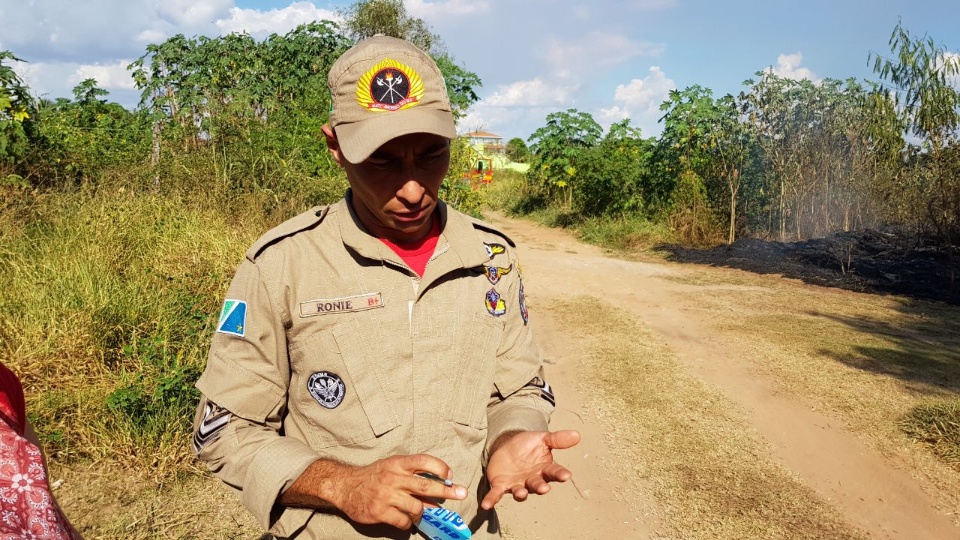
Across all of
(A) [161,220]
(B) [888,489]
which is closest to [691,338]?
(B) [888,489]

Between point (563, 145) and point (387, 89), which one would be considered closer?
point (387, 89)

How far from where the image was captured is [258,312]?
1337 millimetres

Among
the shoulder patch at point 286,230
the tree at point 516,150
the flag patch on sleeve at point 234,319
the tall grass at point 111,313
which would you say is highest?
the tree at point 516,150

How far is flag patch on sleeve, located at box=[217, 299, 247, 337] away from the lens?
4.37 ft

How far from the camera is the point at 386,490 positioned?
46.7 inches

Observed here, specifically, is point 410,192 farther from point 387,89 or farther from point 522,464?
point 522,464

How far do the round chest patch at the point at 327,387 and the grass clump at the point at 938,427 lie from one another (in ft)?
14.1

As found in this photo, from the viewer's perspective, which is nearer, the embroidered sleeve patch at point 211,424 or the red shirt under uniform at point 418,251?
the embroidered sleeve patch at point 211,424

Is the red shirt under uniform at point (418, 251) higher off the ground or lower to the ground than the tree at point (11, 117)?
lower

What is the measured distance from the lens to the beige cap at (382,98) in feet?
4.51

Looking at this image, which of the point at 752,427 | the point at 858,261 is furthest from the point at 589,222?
the point at 752,427

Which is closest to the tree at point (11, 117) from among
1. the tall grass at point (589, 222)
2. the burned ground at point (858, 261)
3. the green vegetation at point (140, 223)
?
the green vegetation at point (140, 223)

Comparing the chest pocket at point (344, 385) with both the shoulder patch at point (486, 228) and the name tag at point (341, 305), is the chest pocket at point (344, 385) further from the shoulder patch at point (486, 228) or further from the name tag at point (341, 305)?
the shoulder patch at point (486, 228)

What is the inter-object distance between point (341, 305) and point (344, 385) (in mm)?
163
